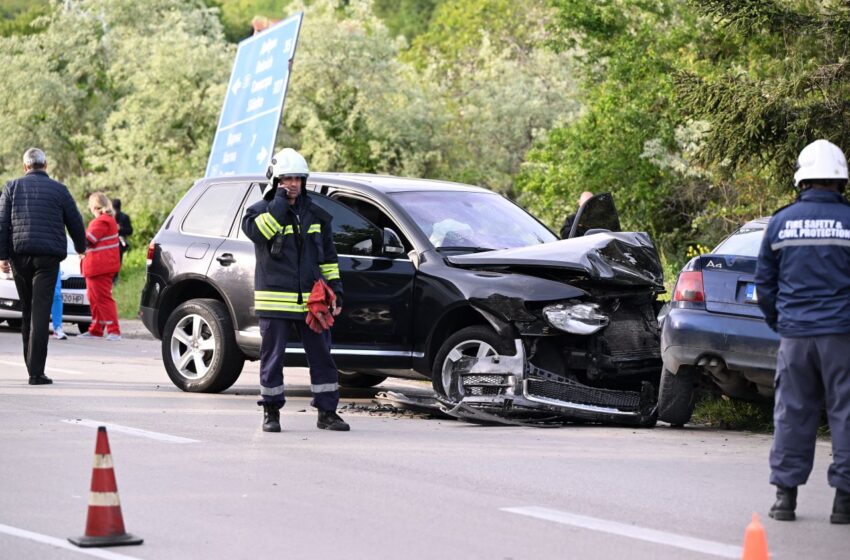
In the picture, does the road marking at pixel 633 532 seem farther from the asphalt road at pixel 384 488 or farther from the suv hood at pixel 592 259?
the suv hood at pixel 592 259

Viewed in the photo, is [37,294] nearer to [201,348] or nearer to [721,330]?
[201,348]

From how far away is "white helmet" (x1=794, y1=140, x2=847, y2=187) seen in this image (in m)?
7.09

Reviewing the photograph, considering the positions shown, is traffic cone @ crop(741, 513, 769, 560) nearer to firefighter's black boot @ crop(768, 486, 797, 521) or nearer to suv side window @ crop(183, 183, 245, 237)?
firefighter's black boot @ crop(768, 486, 797, 521)

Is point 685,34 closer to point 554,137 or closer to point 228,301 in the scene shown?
point 554,137

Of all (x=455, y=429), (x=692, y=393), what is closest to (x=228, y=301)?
(x=455, y=429)

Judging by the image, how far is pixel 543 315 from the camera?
412 inches

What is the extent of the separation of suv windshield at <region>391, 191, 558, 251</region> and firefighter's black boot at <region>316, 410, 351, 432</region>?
1811 millimetres

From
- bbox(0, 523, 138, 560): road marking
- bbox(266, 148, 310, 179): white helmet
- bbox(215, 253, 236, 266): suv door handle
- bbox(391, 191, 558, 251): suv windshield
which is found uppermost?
bbox(266, 148, 310, 179): white helmet

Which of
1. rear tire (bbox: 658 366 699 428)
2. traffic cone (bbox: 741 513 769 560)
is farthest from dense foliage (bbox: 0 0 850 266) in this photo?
traffic cone (bbox: 741 513 769 560)

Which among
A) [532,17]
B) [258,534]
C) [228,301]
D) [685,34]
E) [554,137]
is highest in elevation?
[532,17]

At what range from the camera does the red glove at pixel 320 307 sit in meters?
9.83

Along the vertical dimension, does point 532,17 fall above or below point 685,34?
above

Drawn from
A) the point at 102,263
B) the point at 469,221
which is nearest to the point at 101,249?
the point at 102,263

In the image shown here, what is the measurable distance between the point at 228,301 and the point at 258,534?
561 cm
